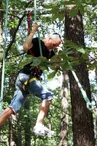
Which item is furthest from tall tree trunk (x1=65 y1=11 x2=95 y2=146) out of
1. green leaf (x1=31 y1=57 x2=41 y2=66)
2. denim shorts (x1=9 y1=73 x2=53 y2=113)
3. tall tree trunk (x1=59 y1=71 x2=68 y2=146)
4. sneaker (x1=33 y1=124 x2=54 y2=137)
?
tall tree trunk (x1=59 y1=71 x2=68 y2=146)

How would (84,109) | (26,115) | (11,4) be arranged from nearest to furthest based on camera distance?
(84,109), (11,4), (26,115)

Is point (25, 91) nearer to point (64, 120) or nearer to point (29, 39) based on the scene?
point (29, 39)

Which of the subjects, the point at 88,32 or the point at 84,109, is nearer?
the point at 84,109

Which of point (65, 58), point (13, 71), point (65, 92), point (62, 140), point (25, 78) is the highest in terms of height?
point (65, 58)

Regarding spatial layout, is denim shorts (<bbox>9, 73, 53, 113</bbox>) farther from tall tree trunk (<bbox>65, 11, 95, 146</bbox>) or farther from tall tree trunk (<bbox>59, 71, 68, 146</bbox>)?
tall tree trunk (<bbox>59, 71, 68, 146</bbox>)

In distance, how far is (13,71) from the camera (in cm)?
902

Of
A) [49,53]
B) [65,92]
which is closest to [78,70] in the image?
[49,53]

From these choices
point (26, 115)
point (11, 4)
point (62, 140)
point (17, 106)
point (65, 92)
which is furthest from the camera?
point (26, 115)

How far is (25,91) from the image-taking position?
387 centimetres

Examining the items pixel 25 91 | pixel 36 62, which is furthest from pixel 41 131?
pixel 36 62

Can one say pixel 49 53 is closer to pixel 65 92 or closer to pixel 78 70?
pixel 78 70

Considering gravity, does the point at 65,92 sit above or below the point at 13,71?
below

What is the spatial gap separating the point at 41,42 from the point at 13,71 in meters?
5.22

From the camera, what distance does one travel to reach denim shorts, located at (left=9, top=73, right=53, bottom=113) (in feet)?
11.9
